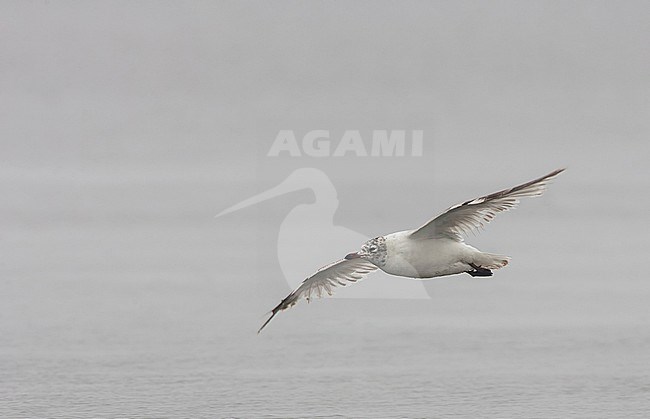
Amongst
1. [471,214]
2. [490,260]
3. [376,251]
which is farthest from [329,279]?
[490,260]

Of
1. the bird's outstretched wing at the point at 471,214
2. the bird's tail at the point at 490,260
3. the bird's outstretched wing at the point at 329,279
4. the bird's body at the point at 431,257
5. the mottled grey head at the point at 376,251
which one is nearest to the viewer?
the bird's outstretched wing at the point at 471,214

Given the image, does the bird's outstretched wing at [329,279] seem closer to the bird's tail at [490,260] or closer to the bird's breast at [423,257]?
the bird's breast at [423,257]

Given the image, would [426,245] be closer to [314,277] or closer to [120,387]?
[314,277]

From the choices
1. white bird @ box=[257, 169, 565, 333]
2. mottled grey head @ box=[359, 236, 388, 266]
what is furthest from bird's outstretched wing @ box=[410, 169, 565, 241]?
mottled grey head @ box=[359, 236, 388, 266]

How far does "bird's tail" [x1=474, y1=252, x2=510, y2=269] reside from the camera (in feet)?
43.7

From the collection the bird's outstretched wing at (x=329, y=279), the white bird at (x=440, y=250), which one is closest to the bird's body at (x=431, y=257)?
the white bird at (x=440, y=250)

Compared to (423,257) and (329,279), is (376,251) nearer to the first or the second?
(423,257)

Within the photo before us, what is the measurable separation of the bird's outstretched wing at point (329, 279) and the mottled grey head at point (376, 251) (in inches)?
51.5

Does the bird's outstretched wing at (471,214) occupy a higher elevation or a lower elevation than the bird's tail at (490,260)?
higher

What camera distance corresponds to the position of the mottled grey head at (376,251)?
13625mm

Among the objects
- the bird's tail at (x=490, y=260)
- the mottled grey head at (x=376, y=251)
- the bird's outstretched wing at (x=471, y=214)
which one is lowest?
the bird's tail at (x=490, y=260)

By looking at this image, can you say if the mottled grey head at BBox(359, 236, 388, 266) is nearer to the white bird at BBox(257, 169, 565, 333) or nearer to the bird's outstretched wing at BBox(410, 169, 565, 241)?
the white bird at BBox(257, 169, 565, 333)

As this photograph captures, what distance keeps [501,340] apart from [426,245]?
32.5ft

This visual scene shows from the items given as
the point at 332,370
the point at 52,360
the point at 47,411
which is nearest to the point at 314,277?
the point at 47,411
